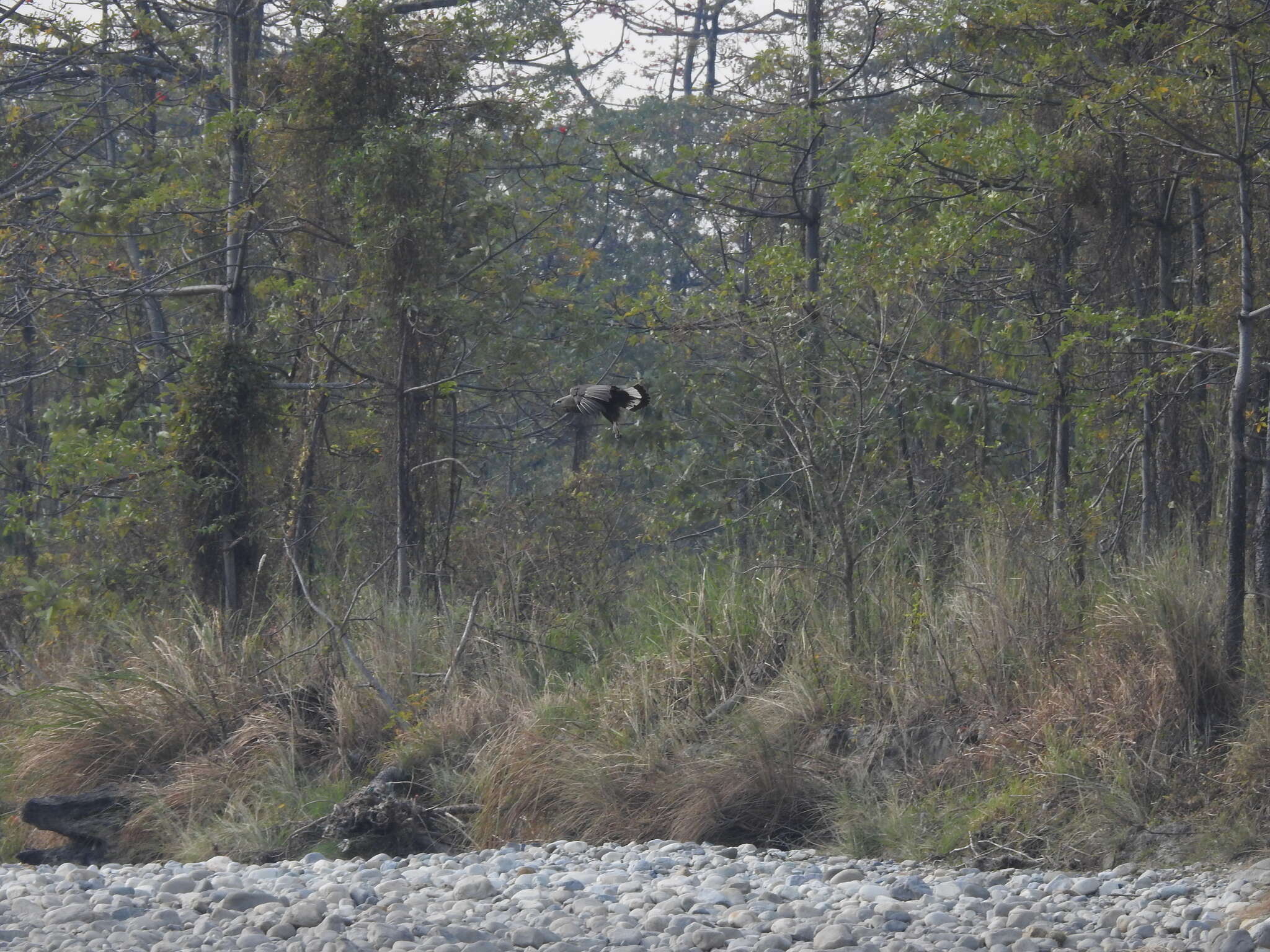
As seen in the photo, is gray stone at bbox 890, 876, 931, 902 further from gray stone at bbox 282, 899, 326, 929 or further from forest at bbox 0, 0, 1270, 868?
gray stone at bbox 282, 899, 326, 929

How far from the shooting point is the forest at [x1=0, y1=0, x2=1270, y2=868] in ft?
20.3

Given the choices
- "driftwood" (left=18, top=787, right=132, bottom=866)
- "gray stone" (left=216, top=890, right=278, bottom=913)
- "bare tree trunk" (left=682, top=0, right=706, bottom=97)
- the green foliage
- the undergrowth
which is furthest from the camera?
"bare tree trunk" (left=682, top=0, right=706, bottom=97)

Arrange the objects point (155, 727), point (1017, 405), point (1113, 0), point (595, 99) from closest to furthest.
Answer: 1. point (1113, 0)
2. point (155, 727)
3. point (1017, 405)
4. point (595, 99)

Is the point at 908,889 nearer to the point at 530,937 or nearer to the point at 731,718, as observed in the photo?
the point at 530,937

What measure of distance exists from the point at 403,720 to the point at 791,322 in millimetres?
3348

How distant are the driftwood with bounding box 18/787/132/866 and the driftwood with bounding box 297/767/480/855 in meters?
1.13

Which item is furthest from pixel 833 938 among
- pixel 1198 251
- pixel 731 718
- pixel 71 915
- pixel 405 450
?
pixel 405 450

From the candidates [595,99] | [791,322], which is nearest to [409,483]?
[791,322]

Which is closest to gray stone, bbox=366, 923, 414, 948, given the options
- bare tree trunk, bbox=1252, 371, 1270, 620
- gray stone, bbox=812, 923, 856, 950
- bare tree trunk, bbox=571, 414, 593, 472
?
gray stone, bbox=812, 923, 856, 950

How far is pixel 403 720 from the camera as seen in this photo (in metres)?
7.28

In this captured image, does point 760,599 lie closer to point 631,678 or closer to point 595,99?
point 631,678

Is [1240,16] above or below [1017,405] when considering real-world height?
above

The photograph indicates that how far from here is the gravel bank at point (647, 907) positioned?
4297 mm

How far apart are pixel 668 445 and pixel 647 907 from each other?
20.8 ft
